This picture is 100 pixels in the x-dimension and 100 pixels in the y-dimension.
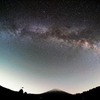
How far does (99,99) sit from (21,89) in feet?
53.4

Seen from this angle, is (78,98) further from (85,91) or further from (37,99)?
(37,99)

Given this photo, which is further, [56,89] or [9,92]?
[56,89]

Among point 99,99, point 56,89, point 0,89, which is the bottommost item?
point 99,99

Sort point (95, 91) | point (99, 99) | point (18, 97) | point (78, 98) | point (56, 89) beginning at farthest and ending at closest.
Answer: point (56, 89)
point (18, 97)
point (78, 98)
point (95, 91)
point (99, 99)

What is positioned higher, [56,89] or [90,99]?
[56,89]

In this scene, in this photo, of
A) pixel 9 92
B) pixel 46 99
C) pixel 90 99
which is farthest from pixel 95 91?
pixel 9 92

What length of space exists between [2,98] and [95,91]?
58.4 ft

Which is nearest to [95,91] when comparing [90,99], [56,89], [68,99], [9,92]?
[90,99]

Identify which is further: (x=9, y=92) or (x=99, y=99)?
(x=9, y=92)

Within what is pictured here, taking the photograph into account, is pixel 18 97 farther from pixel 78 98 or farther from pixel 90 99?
pixel 90 99

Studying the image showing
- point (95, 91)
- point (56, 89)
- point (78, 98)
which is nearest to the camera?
point (95, 91)

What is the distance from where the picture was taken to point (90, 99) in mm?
26844

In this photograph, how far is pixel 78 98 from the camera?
2933cm

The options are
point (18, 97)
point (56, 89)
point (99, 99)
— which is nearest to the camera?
point (99, 99)
